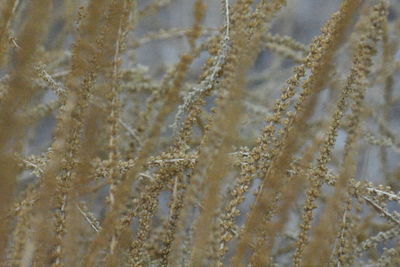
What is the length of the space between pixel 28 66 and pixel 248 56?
0.55 feet

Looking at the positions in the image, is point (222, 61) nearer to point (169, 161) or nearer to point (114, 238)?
point (169, 161)

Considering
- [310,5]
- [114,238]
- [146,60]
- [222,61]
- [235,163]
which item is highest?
[310,5]

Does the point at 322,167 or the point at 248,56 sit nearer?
the point at 248,56

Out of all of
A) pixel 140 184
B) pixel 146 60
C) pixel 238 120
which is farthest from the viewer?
pixel 146 60

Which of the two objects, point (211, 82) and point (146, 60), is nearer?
point (211, 82)

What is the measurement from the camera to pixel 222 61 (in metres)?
0.85

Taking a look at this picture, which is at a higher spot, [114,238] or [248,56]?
[248,56]

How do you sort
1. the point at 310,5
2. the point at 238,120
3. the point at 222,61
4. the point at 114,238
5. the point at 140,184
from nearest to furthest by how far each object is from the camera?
1. the point at 238,120
2. the point at 114,238
3. the point at 222,61
4. the point at 140,184
5. the point at 310,5

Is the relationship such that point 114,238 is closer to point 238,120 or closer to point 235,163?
point 235,163

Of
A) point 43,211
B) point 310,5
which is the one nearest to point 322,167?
point 43,211

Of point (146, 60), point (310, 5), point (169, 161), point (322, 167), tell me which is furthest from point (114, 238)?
point (310, 5)

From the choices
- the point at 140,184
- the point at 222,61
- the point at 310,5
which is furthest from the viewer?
the point at 310,5

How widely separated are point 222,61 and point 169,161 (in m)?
0.14

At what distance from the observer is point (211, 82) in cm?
85
